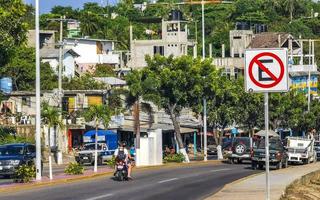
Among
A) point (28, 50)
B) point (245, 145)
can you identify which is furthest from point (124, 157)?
point (28, 50)

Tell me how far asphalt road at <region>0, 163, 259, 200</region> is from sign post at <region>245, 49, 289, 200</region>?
485 inches

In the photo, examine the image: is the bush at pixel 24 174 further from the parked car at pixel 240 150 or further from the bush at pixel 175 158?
the parked car at pixel 240 150

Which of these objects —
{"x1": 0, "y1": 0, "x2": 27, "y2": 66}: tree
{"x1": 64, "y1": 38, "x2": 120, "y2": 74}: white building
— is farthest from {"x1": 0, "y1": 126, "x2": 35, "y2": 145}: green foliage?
{"x1": 64, "y1": 38, "x2": 120, "y2": 74}: white building

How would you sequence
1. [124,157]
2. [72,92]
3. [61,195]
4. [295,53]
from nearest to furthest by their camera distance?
[61,195] → [124,157] → [72,92] → [295,53]

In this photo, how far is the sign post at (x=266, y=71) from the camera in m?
15.8

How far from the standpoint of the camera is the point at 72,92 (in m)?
74.4

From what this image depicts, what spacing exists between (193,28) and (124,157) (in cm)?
11922

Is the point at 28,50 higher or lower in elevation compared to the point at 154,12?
lower

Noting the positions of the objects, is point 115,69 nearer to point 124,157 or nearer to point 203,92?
point 203,92

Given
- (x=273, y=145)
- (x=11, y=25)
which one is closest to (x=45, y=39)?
(x=11, y=25)

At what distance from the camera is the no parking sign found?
620 inches

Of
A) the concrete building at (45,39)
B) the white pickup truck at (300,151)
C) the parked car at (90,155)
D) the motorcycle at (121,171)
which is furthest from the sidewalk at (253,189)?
the concrete building at (45,39)

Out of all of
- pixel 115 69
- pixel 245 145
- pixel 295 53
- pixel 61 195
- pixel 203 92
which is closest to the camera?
pixel 61 195

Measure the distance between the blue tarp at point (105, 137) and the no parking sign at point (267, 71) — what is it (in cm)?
4971
